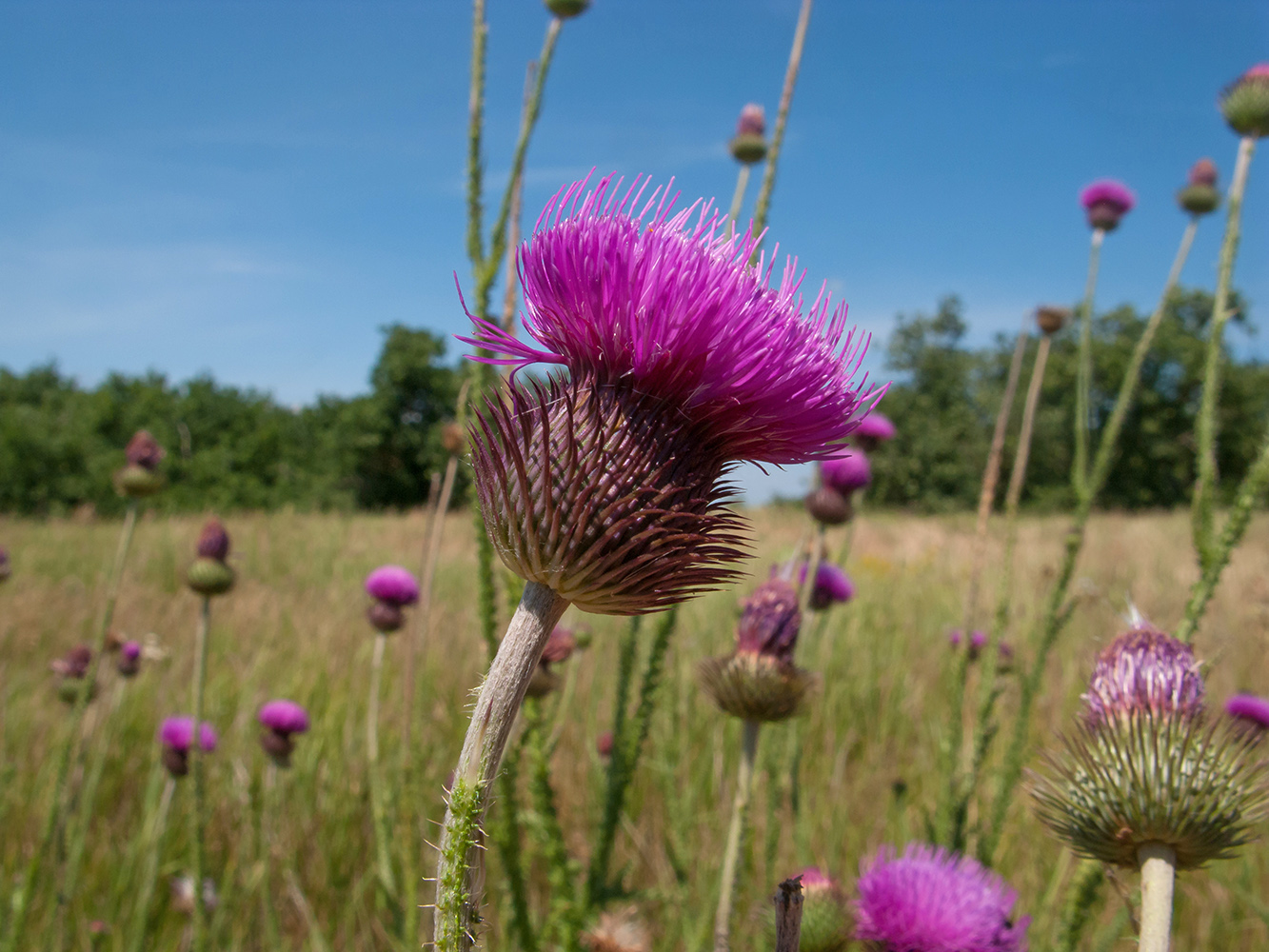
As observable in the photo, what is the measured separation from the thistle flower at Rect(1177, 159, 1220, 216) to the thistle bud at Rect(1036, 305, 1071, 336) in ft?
2.80

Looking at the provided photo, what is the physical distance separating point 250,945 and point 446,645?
2.82 metres

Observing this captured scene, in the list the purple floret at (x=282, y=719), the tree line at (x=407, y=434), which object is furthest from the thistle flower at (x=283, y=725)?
the tree line at (x=407, y=434)

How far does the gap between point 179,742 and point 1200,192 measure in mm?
5891

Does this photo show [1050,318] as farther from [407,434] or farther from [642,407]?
[407,434]

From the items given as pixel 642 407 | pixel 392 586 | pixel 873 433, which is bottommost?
pixel 392 586

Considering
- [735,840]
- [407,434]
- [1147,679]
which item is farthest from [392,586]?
[407,434]

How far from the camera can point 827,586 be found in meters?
3.47

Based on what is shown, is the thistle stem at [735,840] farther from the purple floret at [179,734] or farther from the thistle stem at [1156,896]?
the purple floret at [179,734]

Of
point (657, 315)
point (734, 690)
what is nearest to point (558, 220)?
point (657, 315)

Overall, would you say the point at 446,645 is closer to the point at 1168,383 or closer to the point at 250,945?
the point at 250,945

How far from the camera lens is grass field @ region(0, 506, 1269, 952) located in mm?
2928

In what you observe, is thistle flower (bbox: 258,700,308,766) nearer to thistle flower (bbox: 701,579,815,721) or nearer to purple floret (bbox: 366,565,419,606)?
purple floret (bbox: 366,565,419,606)

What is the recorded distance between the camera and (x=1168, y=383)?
4228 cm

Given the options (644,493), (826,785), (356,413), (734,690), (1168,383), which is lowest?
(826,785)
